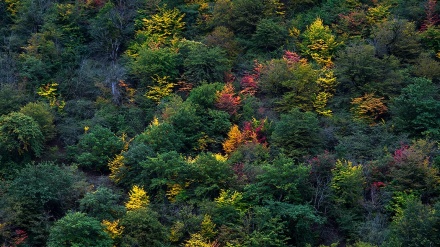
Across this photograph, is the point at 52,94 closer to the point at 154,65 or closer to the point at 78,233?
the point at 154,65

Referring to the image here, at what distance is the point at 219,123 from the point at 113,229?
11656mm

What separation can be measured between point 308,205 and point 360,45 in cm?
1484

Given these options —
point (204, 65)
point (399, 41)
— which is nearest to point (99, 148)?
point (204, 65)

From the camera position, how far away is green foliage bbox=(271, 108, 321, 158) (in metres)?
40.7

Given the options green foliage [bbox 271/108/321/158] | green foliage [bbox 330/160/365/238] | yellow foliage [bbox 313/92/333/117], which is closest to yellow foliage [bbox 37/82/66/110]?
green foliage [bbox 271/108/321/158]

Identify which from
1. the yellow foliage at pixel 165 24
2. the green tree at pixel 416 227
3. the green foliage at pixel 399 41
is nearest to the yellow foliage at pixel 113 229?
the green tree at pixel 416 227

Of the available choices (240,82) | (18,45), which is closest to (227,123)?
(240,82)

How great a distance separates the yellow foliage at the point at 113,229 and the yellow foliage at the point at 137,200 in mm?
2079

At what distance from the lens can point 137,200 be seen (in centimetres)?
3872

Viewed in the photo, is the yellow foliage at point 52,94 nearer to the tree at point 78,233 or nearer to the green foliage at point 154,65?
the green foliage at point 154,65

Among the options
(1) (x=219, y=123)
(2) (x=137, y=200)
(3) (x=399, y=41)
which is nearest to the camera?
(2) (x=137, y=200)

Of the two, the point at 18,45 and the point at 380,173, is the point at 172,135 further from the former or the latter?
the point at 18,45

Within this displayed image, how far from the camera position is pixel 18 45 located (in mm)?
54312

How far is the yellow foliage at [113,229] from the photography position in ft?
118
